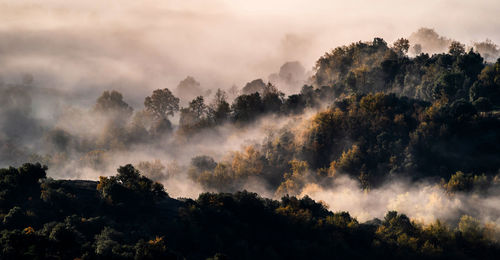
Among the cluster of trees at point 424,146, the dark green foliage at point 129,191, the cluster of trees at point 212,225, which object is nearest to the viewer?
the cluster of trees at point 212,225

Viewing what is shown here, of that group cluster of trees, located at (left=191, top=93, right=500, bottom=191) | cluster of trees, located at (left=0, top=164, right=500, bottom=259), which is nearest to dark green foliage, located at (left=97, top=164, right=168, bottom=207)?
cluster of trees, located at (left=0, top=164, right=500, bottom=259)

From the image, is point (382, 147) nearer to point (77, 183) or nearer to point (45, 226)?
point (77, 183)

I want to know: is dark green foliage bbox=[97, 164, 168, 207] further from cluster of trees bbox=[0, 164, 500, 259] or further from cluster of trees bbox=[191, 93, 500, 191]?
cluster of trees bbox=[191, 93, 500, 191]

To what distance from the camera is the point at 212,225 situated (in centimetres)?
12625

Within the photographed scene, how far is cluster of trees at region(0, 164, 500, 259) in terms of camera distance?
112750 mm

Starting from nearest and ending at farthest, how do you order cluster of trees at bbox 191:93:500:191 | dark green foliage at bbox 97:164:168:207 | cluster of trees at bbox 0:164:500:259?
cluster of trees at bbox 0:164:500:259, dark green foliage at bbox 97:164:168:207, cluster of trees at bbox 191:93:500:191

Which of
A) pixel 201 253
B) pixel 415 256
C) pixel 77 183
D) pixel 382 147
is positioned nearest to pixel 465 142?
pixel 382 147

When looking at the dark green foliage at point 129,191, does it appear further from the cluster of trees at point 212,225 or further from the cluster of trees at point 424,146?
the cluster of trees at point 424,146

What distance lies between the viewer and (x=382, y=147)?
632 feet

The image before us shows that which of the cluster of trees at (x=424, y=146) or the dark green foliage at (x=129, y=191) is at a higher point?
the cluster of trees at (x=424, y=146)

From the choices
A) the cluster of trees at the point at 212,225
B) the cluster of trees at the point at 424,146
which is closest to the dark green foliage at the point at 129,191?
the cluster of trees at the point at 212,225

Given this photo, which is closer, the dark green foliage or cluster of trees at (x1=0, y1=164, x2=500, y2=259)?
cluster of trees at (x1=0, y1=164, x2=500, y2=259)

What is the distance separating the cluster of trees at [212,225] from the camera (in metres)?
113

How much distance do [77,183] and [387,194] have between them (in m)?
88.8
